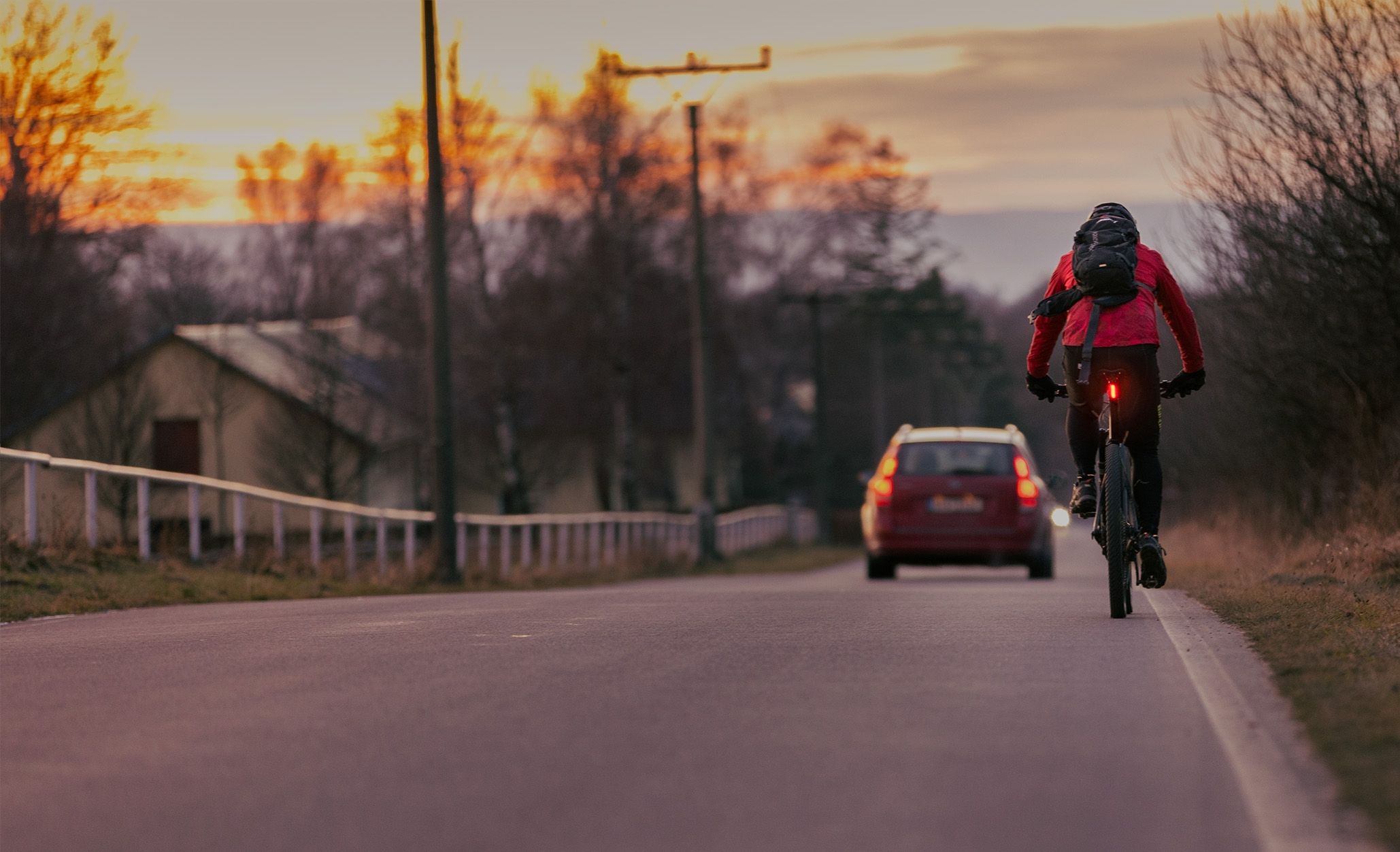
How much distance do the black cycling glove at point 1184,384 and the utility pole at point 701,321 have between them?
23367mm

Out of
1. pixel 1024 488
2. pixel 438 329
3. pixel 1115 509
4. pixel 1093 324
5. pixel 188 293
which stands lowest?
pixel 1024 488

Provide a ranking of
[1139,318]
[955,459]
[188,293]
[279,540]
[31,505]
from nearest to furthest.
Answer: [1139,318], [31,505], [279,540], [955,459], [188,293]

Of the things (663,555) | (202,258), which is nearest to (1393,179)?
(663,555)

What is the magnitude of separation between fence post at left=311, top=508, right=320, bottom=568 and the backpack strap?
11.2 meters

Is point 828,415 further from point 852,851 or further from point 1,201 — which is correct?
point 852,851

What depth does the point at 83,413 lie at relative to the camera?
5178 centimetres

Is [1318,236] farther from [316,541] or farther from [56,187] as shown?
[56,187]

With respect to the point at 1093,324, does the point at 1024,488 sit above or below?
below

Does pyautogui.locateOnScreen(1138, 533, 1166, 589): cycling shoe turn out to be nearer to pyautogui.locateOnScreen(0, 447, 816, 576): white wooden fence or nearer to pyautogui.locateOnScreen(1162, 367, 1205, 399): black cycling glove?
pyautogui.locateOnScreen(1162, 367, 1205, 399): black cycling glove

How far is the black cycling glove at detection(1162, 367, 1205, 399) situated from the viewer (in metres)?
10.8

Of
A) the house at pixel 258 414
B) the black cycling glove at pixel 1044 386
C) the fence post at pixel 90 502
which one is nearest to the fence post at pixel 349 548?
the fence post at pixel 90 502

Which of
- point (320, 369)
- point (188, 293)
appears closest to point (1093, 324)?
point (320, 369)

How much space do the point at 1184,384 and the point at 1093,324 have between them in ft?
2.50

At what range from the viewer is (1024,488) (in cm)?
2062
